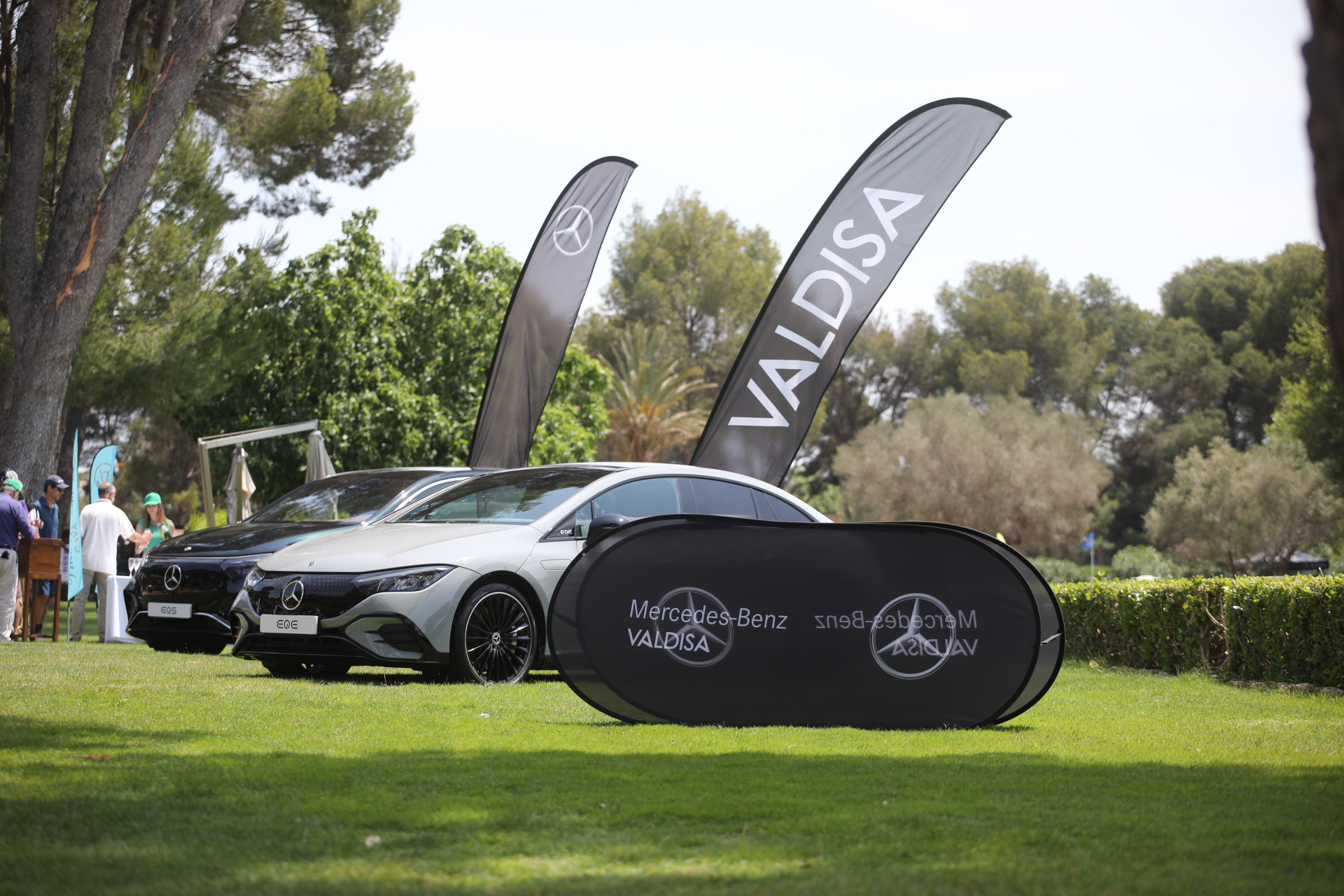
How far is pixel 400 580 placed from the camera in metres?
7.74

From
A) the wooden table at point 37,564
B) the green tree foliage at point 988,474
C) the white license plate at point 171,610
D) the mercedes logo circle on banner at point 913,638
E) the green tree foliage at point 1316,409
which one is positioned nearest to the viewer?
the mercedes logo circle on banner at point 913,638

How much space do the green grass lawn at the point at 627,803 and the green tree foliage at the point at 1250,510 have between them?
4204 cm

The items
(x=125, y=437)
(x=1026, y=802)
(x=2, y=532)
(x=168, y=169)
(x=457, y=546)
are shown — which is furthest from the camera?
(x=125, y=437)

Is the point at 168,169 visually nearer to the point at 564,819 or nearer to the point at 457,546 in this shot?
the point at 457,546

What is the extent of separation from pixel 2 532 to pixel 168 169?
9.71 m

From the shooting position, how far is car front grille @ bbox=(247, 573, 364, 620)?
7777 mm

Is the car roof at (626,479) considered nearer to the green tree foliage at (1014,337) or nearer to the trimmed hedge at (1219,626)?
the trimmed hedge at (1219,626)

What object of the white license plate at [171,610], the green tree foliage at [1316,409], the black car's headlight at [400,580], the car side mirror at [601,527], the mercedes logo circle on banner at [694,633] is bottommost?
the white license plate at [171,610]

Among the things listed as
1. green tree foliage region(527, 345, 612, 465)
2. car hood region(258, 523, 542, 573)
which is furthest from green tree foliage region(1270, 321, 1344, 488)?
car hood region(258, 523, 542, 573)

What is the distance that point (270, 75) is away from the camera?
23.3 m

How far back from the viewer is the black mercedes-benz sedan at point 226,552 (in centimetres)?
1026

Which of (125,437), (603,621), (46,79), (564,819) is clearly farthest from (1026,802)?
(125,437)

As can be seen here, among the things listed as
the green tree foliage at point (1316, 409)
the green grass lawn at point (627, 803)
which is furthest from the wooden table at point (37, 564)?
the green tree foliage at point (1316, 409)

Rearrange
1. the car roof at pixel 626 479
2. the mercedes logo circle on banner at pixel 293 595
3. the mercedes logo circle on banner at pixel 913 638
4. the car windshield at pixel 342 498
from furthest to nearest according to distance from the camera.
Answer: the car windshield at pixel 342 498
the car roof at pixel 626 479
the mercedes logo circle on banner at pixel 293 595
the mercedes logo circle on banner at pixel 913 638
